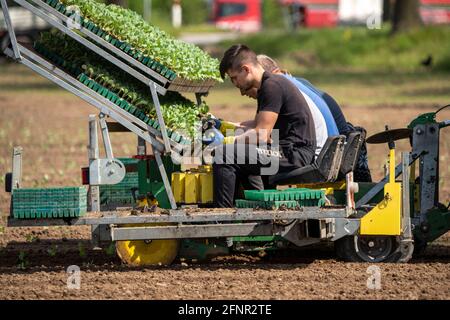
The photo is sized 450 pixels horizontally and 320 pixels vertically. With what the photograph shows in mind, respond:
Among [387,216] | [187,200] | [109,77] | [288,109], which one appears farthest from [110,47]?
[387,216]

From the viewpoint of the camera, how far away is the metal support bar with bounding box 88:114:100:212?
28.2 ft

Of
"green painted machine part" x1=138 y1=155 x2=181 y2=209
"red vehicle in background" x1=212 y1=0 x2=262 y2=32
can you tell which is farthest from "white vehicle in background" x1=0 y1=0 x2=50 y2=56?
"green painted machine part" x1=138 y1=155 x2=181 y2=209

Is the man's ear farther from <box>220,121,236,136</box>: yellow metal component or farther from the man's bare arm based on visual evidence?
<box>220,121,236,136</box>: yellow metal component

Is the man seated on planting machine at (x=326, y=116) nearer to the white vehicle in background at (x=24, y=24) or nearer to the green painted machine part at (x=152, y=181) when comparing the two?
the green painted machine part at (x=152, y=181)

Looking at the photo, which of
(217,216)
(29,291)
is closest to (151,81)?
(217,216)

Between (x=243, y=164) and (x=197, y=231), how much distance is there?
0.70 meters

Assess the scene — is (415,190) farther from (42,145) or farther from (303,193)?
(42,145)

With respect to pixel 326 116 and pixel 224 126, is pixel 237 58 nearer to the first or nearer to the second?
pixel 224 126

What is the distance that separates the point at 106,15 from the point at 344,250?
9.14 feet

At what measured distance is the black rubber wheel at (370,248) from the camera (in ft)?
29.9

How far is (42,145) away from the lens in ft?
60.8

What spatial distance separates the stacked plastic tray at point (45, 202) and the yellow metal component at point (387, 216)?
90.6 inches

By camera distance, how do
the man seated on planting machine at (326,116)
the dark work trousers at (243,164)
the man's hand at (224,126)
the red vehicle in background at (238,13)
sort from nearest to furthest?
the dark work trousers at (243,164) → the man's hand at (224,126) → the man seated on planting machine at (326,116) → the red vehicle in background at (238,13)

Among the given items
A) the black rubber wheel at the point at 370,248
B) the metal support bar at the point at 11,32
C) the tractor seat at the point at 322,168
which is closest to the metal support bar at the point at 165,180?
the tractor seat at the point at 322,168
